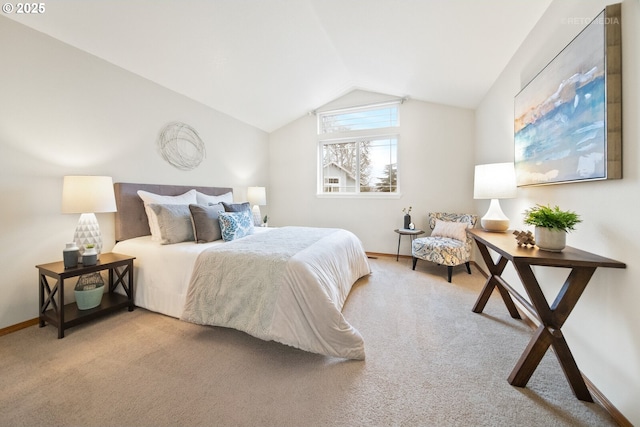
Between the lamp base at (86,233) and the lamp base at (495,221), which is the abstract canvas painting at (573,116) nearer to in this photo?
the lamp base at (495,221)

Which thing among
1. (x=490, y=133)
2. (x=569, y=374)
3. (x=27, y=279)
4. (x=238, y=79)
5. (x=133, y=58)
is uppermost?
(x=238, y=79)

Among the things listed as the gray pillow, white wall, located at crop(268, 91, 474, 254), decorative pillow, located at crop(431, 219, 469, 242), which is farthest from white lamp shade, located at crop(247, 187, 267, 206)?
decorative pillow, located at crop(431, 219, 469, 242)

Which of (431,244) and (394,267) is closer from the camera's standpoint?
(431,244)

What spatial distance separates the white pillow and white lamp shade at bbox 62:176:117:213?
411 mm

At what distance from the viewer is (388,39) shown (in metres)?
2.76

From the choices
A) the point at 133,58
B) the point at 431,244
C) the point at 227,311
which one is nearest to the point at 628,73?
the point at 431,244

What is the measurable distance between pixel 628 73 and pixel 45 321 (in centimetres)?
420

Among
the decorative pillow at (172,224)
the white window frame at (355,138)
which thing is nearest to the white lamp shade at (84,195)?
the decorative pillow at (172,224)

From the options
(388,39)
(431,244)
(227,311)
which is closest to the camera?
(227,311)

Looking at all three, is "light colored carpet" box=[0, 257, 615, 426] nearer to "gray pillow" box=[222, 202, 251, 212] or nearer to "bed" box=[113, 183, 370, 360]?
"bed" box=[113, 183, 370, 360]

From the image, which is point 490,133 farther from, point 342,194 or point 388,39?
point 342,194

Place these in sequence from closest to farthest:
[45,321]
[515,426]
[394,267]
→ [515,426]
[45,321]
[394,267]

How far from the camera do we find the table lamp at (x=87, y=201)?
205 cm

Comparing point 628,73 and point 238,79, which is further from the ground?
point 238,79
